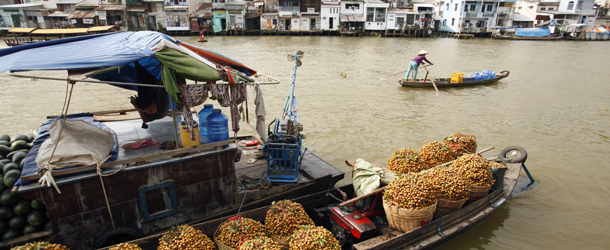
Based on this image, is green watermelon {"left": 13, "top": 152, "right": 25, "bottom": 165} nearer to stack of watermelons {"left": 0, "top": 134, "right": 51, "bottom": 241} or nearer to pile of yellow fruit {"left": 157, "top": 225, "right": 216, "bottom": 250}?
stack of watermelons {"left": 0, "top": 134, "right": 51, "bottom": 241}

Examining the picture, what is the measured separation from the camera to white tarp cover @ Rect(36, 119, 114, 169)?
3572 mm

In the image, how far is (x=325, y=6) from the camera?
4859cm

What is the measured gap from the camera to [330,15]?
4919cm

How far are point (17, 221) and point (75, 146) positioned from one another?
1085 mm

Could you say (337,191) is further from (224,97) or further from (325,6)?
(325,6)

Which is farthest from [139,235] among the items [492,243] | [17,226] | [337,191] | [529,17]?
[529,17]

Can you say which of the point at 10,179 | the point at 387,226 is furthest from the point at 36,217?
the point at 387,226

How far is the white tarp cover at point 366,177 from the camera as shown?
4840 millimetres

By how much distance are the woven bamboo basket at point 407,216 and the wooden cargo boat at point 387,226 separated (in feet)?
0.26

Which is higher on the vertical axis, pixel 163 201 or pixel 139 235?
pixel 163 201

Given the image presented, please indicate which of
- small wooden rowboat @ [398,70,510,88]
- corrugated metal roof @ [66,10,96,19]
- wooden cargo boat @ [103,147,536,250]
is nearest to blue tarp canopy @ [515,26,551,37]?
small wooden rowboat @ [398,70,510,88]

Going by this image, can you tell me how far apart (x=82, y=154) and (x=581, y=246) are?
774 cm

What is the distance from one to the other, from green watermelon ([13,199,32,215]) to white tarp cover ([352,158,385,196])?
14.1 feet

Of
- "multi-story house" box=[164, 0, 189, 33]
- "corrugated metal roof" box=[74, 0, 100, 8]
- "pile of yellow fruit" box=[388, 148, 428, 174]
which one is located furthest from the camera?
"multi-story house" box=[164, 0, 189, 33]
